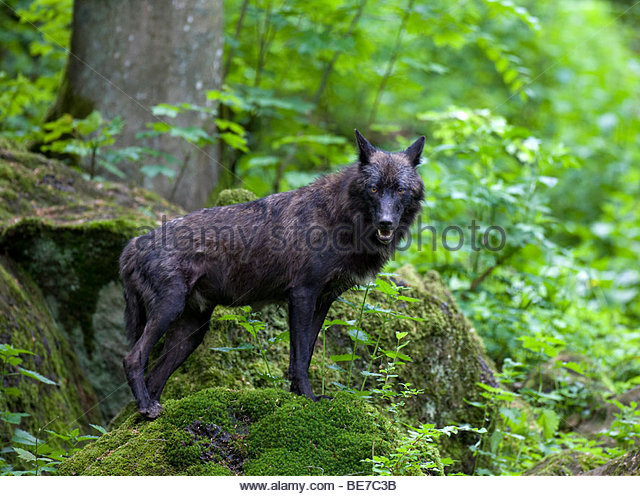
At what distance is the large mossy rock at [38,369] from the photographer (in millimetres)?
5191

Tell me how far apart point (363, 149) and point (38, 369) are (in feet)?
12.0

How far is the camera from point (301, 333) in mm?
4516

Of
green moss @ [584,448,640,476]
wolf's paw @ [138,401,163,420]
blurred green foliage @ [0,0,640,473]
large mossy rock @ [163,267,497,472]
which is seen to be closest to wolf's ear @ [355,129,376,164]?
large mossy rock @ [163,267,497,472]

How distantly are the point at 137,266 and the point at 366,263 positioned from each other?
1.91 metres

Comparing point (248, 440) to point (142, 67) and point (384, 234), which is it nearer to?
point (384, 234)

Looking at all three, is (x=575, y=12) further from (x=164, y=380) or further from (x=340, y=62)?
(x=164, y=380)

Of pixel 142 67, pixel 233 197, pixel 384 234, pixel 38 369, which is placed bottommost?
pixel 38 369

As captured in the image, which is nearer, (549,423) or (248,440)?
(248,440)

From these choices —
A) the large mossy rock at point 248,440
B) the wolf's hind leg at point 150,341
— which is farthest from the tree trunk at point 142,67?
the large mossy rock at point 248,440

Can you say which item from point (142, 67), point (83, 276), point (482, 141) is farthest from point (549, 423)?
point (142, 67)

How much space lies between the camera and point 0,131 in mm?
10258

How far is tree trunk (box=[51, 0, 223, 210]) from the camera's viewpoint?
902 centimetres

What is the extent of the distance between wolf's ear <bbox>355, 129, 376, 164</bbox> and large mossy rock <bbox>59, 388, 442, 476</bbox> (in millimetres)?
1930

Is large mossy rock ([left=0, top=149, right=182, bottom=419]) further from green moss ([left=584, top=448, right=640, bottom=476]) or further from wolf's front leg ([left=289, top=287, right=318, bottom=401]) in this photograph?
green moss ([left=584, top=448, right=640, bottom=476])
